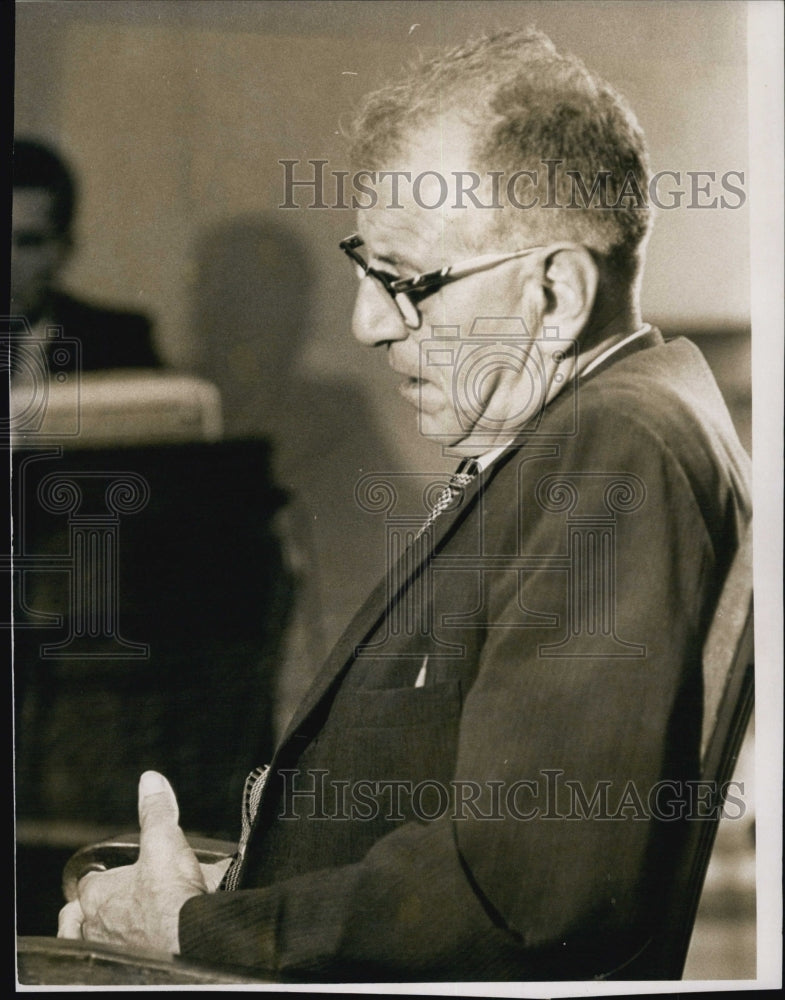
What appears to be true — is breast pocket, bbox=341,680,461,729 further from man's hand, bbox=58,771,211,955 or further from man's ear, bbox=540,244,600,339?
man's ear, bbox=540,244,600,339

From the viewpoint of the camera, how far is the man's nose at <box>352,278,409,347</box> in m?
1.51

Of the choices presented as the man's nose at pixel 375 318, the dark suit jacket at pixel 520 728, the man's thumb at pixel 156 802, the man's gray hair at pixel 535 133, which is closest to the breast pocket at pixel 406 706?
the dark suit jacket at pixel 520 728

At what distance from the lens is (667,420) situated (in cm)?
148

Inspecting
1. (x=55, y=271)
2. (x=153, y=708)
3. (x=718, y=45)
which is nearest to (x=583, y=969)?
(x=153, y=708)

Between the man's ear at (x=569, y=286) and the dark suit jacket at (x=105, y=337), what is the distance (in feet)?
2.00

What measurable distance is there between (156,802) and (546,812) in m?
0.59

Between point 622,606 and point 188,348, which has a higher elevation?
point 188,348

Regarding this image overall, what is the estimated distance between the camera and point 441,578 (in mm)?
1487

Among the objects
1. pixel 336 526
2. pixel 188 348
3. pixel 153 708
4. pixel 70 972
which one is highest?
pixel 188 348

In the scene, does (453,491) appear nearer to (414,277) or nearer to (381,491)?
(381,491)

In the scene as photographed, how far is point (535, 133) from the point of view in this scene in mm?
1489

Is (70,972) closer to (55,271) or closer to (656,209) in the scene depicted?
(55,271)

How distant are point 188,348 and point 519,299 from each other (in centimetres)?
51

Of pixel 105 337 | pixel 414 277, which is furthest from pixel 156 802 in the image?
pixel 414 277
